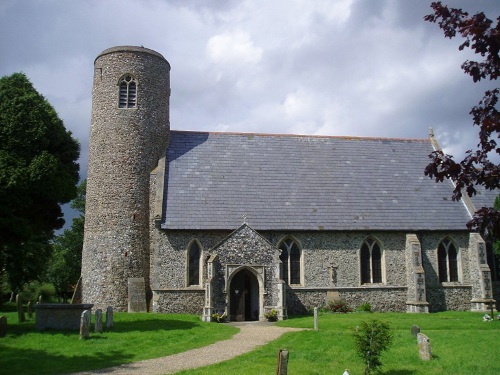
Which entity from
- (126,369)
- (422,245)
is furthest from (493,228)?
(422,245)

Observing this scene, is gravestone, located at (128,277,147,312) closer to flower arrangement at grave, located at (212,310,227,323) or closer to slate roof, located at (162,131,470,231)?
slate roof, located at (162,131,470,231)

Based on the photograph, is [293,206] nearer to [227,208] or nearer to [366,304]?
[227,208]

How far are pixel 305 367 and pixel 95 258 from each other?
680 inches

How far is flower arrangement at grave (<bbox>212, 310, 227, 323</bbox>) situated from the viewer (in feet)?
77.8

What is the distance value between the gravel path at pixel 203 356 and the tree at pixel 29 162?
8.79 metres

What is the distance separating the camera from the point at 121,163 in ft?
91.7

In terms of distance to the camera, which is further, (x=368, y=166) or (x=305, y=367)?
(x=368, y=166)

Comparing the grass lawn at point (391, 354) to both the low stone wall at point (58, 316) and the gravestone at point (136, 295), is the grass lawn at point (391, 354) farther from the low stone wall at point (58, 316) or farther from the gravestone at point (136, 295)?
the gravestone at point (136, 295)

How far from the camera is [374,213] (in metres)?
28.5

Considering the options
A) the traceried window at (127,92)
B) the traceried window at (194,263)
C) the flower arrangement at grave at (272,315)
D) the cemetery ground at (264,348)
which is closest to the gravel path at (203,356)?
the cemetery ground at (264,348)

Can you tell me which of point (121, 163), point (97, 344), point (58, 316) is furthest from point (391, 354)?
point (121, 163)

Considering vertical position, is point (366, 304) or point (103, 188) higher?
point (103, 188)

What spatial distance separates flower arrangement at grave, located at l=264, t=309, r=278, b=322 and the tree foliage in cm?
1078

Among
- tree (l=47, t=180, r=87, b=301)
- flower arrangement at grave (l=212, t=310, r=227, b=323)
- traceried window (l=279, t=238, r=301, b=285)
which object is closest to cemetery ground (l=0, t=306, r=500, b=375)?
flower arrangement at grave (l=212, t=310, r=227, b=323)
